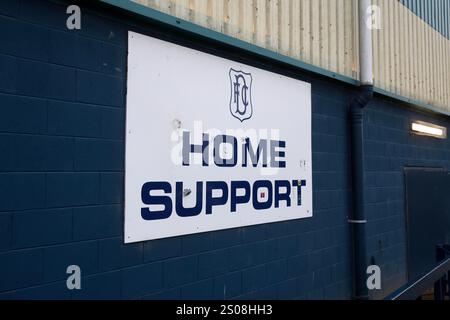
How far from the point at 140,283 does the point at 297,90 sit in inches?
101

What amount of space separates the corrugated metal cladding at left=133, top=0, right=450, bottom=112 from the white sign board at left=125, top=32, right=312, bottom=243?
33 centimetres

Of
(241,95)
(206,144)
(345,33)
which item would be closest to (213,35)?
(241,95)

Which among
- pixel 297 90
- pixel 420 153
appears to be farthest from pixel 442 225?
pixel 297 90

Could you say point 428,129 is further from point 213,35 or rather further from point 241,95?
point 213,35

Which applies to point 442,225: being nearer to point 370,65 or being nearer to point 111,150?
point 370,65

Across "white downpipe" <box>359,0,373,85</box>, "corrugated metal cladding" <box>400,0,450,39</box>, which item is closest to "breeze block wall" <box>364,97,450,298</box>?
Answer: "white downpipe" <box>359,0,373,85</box>

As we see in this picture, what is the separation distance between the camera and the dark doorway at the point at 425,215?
21.8 ft

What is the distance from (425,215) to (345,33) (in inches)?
137

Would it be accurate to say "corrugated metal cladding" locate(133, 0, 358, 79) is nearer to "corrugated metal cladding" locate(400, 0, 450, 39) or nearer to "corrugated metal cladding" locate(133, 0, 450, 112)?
"corrugated metal cladding" locate(133, 0, 450, 112)

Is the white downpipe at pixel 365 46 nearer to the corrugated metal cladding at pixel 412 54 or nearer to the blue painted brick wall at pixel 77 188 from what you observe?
the corrugated metal cladding at pixel 412 54

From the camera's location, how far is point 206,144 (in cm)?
345

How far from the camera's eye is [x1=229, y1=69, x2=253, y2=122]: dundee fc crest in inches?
147

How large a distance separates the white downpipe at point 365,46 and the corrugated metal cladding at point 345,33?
9cm

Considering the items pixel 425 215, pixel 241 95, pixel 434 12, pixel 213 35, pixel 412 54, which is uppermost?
pixel 434 12
